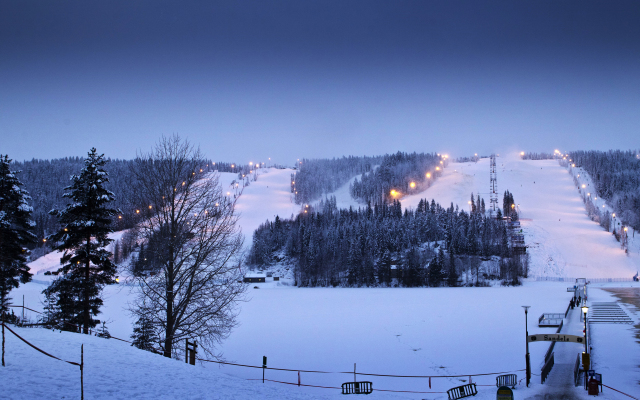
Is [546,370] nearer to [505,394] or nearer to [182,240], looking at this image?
[505,394]

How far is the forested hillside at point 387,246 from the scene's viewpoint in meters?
98.9

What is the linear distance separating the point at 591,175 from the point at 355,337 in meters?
208

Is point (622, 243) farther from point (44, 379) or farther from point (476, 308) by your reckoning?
point (44, 379)

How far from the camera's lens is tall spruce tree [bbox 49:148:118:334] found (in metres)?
20.0

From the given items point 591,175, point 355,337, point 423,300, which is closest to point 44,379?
point 355,337

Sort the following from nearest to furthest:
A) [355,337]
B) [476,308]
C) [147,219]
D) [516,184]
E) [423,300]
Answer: [147,219] < [355,337] < [476,308] < [423,300] < [516,184]

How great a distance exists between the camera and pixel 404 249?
120m

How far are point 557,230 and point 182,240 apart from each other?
136 metres

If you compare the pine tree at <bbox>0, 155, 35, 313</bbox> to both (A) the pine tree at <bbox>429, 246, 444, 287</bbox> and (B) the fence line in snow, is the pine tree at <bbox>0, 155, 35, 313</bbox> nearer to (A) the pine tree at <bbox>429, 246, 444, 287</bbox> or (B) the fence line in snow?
(A) the pine tree at <bbox>429, 246, 444, 287</bbox>

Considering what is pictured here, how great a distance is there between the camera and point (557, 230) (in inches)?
5002

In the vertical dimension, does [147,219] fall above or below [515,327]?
above

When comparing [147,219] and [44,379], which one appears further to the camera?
[147,219]

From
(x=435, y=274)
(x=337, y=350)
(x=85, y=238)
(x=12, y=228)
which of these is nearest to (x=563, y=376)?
(x=337, y=350)

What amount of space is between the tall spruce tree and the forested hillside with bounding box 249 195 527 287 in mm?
82184
